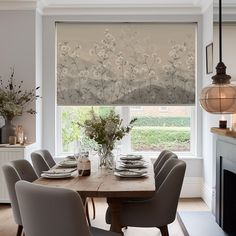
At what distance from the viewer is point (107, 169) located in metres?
3.65

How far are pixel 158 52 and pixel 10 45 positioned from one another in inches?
84.8

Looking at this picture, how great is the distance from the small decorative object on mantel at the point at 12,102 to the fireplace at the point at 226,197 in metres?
2.74

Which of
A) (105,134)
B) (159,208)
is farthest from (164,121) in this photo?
(159,208)

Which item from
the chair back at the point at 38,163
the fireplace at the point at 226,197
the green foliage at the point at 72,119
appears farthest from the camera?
the green foliage at the point at 72,119

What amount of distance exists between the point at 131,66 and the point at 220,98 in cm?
290

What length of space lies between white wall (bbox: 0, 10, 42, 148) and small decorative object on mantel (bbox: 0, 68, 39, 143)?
0.09 metres

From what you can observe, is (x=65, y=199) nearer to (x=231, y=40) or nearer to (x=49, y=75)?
(x=231, y=40)

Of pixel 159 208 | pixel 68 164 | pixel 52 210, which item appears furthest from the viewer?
pixel 68 164

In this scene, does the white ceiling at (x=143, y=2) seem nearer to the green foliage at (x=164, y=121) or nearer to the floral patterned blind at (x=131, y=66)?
the floral patterned blind at (x=131, y=66)

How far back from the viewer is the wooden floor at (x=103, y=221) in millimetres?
4164

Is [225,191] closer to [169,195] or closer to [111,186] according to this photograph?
[169,195]

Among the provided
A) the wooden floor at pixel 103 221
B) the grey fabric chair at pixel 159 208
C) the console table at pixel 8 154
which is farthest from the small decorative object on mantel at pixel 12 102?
the grey fabric chair at pixel 159 208

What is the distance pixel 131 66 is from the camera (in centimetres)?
575

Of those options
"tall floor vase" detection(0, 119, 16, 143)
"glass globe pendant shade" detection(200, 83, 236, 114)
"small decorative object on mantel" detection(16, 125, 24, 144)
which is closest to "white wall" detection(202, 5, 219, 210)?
"glass globe pendant shade" detection(200, 83, 236, 114)
